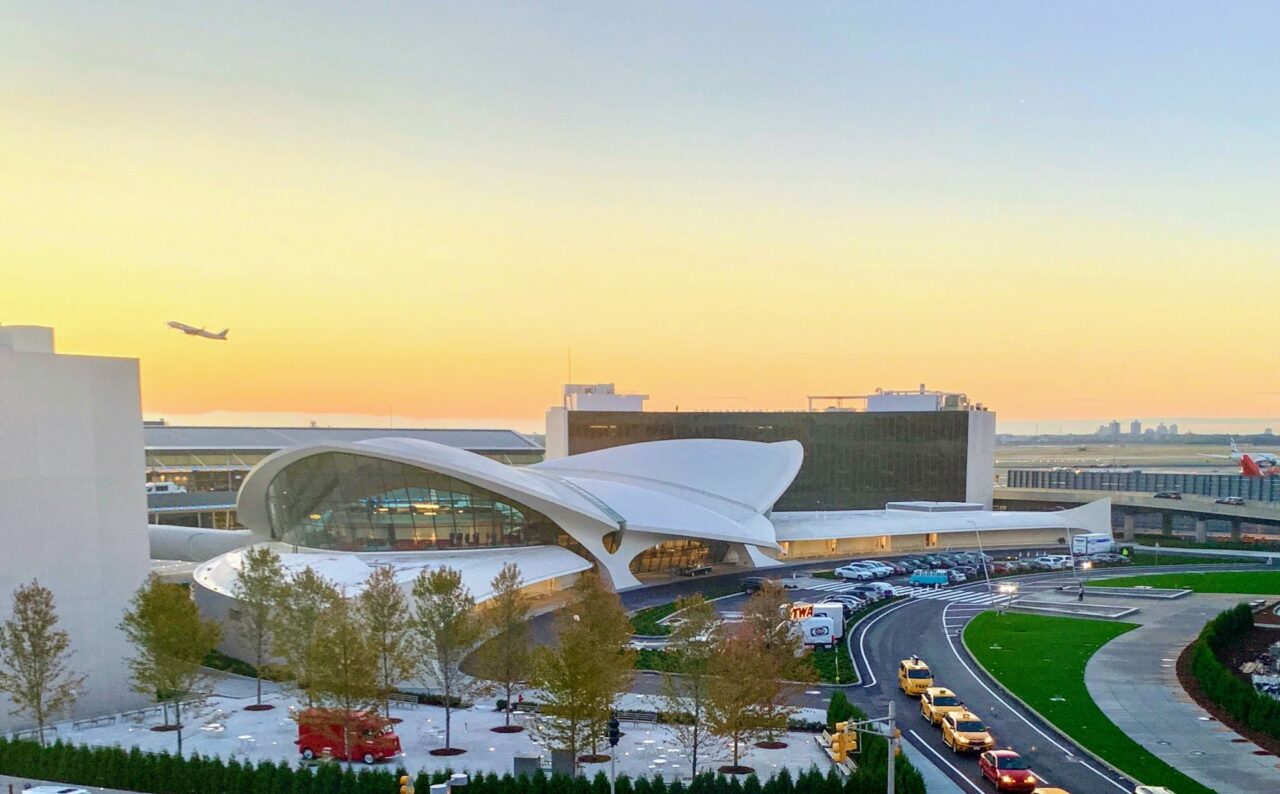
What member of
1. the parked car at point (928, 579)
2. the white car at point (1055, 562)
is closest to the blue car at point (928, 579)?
the parked car at point (928, 579)

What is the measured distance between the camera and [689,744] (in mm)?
23219

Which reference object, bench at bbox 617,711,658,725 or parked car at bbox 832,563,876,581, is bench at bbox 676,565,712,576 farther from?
bench at bbox 617,711,658,725

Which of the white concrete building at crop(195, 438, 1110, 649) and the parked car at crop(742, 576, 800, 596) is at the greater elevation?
the white concrete building at crop(195, 438, 1110, 649)

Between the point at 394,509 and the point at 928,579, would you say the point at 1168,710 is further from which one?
the point at 394,509

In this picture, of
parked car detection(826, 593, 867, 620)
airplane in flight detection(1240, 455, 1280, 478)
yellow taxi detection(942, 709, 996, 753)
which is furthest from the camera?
airplane in flight detection(1240, 455, 1280, 478)

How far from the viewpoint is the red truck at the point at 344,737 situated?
23281 millimetres

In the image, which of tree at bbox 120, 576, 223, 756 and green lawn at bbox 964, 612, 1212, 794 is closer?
green lawn at bbox 964, 612, 1212, 794

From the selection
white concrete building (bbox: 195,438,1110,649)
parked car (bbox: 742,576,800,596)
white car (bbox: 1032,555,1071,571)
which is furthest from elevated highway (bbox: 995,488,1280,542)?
parked car (bbox: 742,576,800,596)

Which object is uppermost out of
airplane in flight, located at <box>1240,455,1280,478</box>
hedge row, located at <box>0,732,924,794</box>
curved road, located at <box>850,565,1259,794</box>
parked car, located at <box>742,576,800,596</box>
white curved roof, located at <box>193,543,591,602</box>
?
airplane in flight, located at <box>1240,455,1280,478</box>

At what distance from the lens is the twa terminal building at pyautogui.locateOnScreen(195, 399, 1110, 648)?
44.0m

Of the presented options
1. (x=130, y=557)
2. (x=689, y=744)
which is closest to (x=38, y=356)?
(x=130, y=557)

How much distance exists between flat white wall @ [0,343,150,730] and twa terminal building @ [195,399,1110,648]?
5.68 metres

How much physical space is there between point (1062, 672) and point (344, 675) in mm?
22966

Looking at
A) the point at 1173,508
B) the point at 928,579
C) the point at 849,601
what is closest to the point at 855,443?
the point at 1173,508
